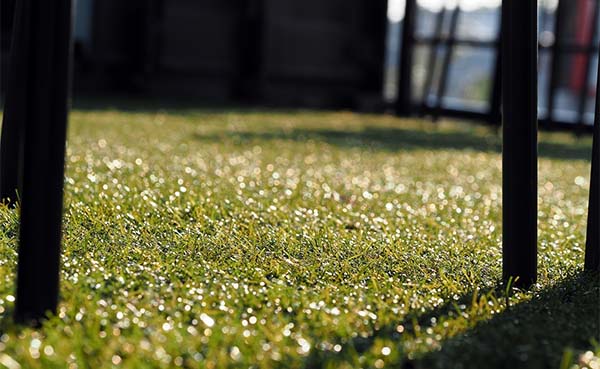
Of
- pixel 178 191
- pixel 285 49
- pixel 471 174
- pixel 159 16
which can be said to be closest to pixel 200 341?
pixel 178 191

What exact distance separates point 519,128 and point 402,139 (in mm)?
6804

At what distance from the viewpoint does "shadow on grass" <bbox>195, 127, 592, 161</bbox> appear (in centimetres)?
831

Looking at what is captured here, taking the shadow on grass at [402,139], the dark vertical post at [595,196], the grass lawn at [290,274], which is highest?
the dark vertical post at [595,196]

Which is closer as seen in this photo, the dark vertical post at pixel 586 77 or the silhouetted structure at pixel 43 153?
the silhouetted structure at pixel 43 153

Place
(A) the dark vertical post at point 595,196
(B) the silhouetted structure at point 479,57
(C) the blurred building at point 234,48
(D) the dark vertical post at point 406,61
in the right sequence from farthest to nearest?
(D) the dark vertical post at point 406,61 < (C) the blurred building at point 234,48 < (B) the silhouetted structure at point 479,57 < (A) the dark vertical post at point 595,196

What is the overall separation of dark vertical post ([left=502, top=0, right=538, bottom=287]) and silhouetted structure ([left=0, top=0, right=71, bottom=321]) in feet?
4.30

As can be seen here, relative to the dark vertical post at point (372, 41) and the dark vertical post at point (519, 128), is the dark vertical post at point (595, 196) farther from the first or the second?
the dark vertical post at point (372, 41)

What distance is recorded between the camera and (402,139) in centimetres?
954

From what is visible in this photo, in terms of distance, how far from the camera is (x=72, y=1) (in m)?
2.13

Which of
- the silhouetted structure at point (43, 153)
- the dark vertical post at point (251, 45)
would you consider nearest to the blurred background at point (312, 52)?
the dark vertical post at point (251, 45)

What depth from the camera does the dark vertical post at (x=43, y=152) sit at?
2.12 m

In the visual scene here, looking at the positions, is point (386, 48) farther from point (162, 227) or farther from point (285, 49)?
point (162, 227)

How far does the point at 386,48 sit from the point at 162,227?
1317cm

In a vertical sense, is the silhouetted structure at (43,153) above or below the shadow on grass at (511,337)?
above
